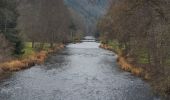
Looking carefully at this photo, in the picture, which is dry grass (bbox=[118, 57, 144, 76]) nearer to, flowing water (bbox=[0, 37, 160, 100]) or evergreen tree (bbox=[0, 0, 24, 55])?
flowing water (bbox=[0, 37, 160, 100])

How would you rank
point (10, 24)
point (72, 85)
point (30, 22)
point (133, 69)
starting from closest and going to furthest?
point (72, 85)
point (133, 69)
point (10, 24)
point (30, 22)

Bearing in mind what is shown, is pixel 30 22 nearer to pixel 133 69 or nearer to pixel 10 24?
pixel 10 24

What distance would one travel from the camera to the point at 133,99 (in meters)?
30.0

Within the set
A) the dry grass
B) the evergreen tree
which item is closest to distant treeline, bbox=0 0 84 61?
the evergreen tree

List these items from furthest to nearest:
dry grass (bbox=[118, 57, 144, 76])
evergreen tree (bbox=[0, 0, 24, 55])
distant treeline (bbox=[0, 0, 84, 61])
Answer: distant treeline (bbox=[0, 0, 84, 61]) < evergreen tree (bbox=[0, 0, 24, 55]) < dry grass (bbox=[118, 57, 144, 76])

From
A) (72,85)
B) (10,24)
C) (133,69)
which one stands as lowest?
(72,85)

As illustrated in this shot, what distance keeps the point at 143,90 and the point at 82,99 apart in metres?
7.15

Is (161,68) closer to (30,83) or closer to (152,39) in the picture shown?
(152,39)

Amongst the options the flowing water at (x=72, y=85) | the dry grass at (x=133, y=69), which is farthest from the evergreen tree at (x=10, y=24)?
the dry grass at (x=133, y=69)

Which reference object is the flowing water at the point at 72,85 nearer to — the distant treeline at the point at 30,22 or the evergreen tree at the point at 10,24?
the evergreen tree at the point at 10,24

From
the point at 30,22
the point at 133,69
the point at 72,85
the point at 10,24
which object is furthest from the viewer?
the point at 30,22

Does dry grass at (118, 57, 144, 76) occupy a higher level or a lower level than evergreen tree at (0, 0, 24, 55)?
lower

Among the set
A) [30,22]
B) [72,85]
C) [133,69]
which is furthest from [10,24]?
[72,85]

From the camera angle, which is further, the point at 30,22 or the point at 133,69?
the point at 30,22
